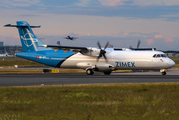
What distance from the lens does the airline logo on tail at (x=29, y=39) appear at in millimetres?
50188

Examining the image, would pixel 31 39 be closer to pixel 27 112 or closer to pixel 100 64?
pixel 100 64

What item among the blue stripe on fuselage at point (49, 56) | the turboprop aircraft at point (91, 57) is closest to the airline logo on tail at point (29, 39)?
the turboprop aircraft at point (91, 57)

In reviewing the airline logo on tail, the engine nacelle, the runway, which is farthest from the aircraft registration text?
the airline logo on tail

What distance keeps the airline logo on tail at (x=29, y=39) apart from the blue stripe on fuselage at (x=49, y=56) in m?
2.20

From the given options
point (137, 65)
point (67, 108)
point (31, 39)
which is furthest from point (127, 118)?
point (31, 39)

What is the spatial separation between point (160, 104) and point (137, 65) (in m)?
27.3

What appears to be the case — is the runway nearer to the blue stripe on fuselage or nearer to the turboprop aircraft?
the turboprop aircraft

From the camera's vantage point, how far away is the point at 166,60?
135ft

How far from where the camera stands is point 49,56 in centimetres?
4775

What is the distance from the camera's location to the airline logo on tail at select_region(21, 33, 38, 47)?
50.2 metres

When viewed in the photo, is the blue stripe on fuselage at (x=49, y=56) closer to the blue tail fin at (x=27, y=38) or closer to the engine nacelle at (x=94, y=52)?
the blue tail fin at (x=27, y=38)

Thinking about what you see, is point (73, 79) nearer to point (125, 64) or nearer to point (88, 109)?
point (125, 64)

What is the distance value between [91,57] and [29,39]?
13.2 metres

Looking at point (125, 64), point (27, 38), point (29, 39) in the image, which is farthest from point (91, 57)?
point (27, 38)
